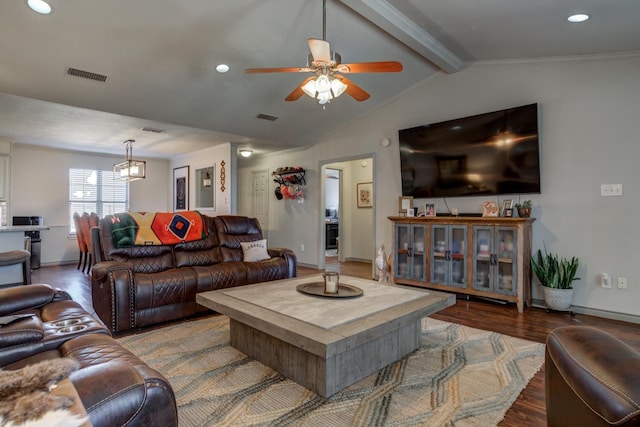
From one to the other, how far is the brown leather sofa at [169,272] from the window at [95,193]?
512 centimetres

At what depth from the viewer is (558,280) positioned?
3746mm

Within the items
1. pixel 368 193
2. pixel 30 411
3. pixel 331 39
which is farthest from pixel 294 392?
pixel 368 193

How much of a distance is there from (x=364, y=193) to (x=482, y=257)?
375 centimetres

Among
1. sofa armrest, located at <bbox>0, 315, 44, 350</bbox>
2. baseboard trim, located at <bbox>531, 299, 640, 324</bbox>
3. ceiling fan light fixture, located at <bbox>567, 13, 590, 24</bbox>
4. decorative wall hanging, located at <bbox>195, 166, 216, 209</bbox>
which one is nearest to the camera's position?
sofa armrest, located at <bbox>0, 315, 44, 350</bbox>

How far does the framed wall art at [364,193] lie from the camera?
758cm

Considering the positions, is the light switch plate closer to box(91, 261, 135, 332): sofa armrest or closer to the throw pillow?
the throw pillow

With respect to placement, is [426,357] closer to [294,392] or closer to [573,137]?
[294,392]

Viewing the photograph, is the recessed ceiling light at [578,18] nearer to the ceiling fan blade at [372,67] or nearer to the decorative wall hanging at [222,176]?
the ceiling fan blade at [372,67]

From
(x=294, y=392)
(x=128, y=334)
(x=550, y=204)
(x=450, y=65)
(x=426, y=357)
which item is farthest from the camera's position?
(x=450, y=65)

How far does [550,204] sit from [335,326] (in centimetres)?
338

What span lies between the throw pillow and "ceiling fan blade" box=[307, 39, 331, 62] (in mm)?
2402

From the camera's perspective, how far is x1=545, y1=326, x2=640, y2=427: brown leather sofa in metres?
0.94

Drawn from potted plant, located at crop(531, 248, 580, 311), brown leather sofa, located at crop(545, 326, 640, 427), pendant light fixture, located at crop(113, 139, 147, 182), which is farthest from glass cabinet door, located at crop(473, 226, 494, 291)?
pendant light fixture, located at crop(113, 139, 147, 182)

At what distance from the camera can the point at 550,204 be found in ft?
13.2
